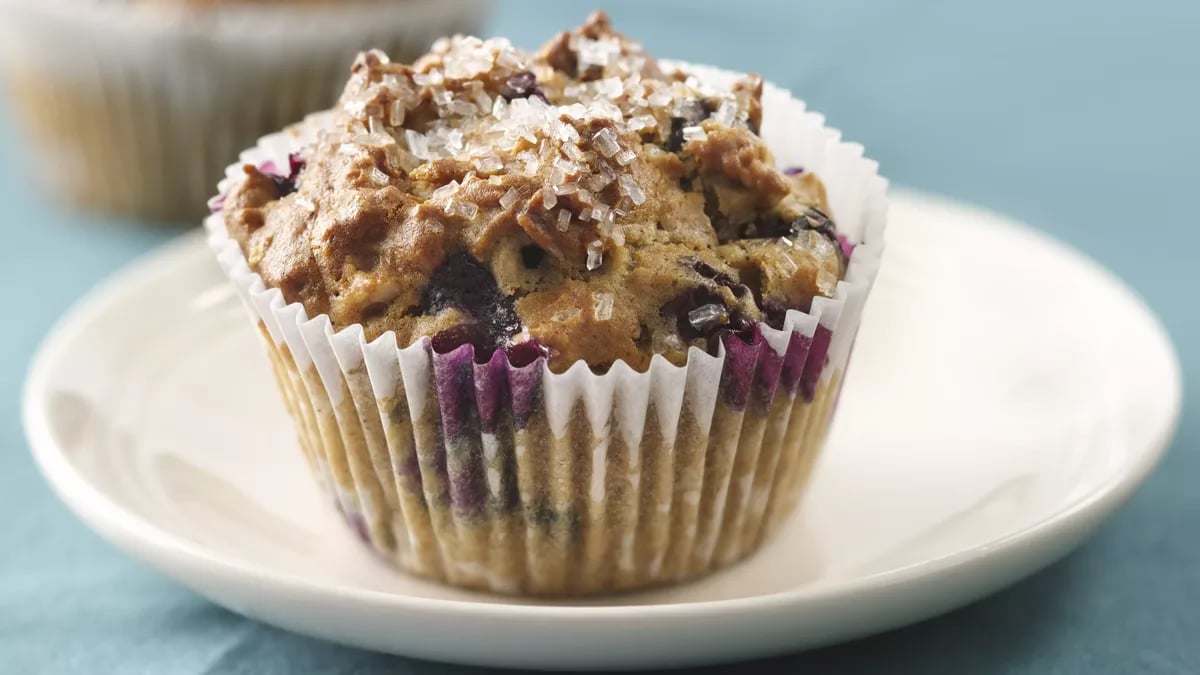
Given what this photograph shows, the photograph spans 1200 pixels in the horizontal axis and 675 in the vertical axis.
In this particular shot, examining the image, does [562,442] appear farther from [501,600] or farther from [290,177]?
[290,177]

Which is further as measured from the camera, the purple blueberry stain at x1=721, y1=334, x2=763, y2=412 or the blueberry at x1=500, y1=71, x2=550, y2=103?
the blueberry at x1=500, y1=71, x2=550, y2=103

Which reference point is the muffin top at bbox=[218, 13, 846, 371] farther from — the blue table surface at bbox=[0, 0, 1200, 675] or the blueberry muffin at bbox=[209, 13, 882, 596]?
the blue table surface at bbox=[0, 0, 1200, 675]

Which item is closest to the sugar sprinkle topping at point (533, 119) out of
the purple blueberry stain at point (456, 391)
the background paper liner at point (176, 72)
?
the purple blueberry stain at point (456, 391)

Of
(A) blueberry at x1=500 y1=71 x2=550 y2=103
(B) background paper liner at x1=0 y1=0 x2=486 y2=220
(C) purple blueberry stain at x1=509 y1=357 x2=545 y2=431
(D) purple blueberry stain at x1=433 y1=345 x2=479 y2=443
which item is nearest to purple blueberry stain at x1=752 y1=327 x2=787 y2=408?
(C) purple blueberry stain at x1=509 y1=357 x2=545 y2=431

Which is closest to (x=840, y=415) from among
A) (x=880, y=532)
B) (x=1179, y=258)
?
(x=880, y=532)

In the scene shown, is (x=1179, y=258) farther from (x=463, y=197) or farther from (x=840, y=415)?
(x=463, y=197)

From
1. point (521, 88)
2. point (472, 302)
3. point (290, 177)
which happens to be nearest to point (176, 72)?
point (290, 177)
